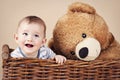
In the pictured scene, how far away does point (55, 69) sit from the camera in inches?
36.4

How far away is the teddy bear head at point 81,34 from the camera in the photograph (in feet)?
3.29

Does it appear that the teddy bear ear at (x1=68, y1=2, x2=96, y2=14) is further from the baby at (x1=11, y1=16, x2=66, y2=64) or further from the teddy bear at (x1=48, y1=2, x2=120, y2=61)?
the baby at (x1=11, y1=16, x2=66, y2=64)

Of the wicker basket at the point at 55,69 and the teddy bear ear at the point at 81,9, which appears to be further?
the teddy bear ear at the point at 81,9

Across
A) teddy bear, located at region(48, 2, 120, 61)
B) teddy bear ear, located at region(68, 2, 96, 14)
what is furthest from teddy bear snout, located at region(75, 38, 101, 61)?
teddy bear ear, located at region(68, 2, 96, 14)

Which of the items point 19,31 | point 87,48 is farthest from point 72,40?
point 19,31

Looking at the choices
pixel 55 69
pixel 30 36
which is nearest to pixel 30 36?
pixel 30 36

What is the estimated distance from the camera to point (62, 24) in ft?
3.52

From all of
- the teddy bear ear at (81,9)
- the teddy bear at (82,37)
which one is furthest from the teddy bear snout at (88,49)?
the teddy bear ear at (81,9)

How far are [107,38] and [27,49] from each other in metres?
0.32

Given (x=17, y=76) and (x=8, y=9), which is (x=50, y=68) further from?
(x=8, y=9)

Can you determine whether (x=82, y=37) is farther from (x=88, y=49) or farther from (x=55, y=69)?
(x=55, y=69)

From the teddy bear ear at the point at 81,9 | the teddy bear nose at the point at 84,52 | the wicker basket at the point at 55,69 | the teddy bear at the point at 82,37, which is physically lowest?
the wicker basket at the point at 55,69

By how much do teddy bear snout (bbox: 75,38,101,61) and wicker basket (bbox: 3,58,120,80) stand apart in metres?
0.05

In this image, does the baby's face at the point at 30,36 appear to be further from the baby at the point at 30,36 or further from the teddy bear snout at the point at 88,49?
the teddy bear snout at the point at 88,49
